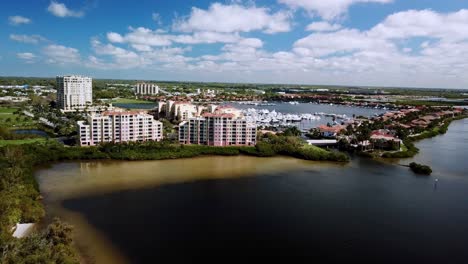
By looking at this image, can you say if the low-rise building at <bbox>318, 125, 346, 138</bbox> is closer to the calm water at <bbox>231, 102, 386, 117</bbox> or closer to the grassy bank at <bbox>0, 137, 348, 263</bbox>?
the grassy bank at <bbox>0, 137, 348, 263</bbox>

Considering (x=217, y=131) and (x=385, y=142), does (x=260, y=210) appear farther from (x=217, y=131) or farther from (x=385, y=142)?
(x=385, y=142)

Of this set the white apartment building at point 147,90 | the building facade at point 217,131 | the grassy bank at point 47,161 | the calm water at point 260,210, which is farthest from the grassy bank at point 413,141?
the white apartment building at point 147,90

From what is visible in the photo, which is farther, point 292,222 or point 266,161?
point 266,161

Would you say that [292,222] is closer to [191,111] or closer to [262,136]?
[262,136]

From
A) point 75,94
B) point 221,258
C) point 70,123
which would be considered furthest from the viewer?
point 75,94

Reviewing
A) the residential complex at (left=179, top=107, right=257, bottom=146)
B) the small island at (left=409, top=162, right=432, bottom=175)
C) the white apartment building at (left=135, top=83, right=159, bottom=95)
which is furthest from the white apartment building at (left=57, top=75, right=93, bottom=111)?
the small island at (left=409, top=162, right=432, bottom=175)

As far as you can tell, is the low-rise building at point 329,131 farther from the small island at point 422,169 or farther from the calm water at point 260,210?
the small island at point 422,169

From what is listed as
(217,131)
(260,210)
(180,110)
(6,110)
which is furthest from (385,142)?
(6,110)

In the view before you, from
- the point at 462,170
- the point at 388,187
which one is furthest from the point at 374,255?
the point at 462,170
